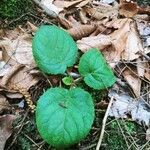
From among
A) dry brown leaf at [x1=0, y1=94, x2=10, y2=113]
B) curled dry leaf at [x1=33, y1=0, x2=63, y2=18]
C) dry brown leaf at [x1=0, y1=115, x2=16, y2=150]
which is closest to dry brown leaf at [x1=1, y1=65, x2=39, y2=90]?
dry brown leaf at [x1=0, y1=94, x2=10, y2=113]

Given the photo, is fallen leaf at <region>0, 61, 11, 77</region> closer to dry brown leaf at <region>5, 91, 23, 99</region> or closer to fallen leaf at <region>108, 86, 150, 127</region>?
dry brown leaf at <region>5, 91, 23, 99</region>

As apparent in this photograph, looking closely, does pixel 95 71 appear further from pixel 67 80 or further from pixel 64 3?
pixel 64 3

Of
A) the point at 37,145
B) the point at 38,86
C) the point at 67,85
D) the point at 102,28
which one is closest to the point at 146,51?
the point at 102,28

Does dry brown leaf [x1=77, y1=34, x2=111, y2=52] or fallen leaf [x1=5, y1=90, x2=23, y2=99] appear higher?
fallen leaf [x1=5, y1=90, x2=23, y2=99]

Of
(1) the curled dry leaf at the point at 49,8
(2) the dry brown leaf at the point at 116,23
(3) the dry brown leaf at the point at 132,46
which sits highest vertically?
(1) the curled dry leaf at the point at 49,8

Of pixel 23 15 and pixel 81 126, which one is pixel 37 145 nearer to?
pixel 81 126

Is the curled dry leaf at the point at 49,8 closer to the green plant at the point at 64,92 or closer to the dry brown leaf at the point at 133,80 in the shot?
the green plant at the point at 64,92

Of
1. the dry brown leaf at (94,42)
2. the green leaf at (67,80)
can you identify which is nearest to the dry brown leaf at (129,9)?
the dry brown leaf at (94,42)

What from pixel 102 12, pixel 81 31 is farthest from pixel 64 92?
pixel 102 12
